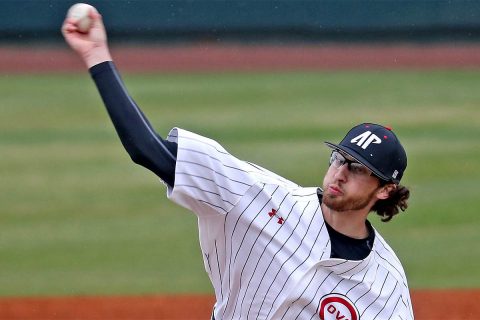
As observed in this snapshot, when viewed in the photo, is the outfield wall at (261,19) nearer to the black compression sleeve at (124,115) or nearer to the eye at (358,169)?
the eye at (358,169)

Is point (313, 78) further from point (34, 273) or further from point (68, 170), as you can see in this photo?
point (34, 273)

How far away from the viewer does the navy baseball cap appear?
3416 millimetres

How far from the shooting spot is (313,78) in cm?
1759

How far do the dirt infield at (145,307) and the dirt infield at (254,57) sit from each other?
10774 millimetres

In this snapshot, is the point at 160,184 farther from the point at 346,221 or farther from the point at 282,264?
the point at 282,264

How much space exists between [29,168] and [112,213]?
2355mm

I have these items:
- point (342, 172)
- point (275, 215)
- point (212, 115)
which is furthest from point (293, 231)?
point (212, 115)

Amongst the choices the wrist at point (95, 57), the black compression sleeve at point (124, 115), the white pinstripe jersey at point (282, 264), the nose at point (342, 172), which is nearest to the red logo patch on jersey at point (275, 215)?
the white pinstripe jersey at point (282, 264)

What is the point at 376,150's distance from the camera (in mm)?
3441

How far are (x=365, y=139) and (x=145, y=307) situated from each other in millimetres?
3987

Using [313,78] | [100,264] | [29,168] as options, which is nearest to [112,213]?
[100,264]

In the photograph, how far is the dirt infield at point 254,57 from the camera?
17.8 m

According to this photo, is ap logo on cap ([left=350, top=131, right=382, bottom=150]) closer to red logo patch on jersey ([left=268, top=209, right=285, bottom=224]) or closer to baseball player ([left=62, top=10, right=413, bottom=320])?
baseball player ([left=62, top=10, right=413, bottom=320])

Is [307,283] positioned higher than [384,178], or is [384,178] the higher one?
[384,178]
